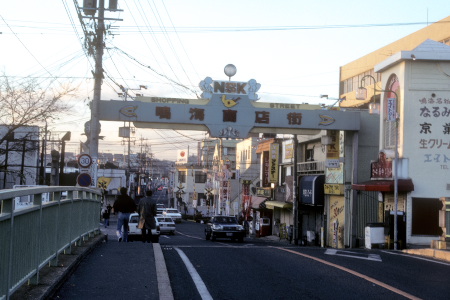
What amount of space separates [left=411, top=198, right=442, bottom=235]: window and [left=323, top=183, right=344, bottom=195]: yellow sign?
9697 millimetres

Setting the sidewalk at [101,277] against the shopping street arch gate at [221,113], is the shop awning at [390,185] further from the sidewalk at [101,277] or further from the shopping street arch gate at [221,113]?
the sidewalk at [101,277]

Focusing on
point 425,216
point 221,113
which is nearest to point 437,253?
point 425,216

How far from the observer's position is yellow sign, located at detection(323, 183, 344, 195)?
34.7 m

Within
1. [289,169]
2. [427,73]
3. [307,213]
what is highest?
[427,73]

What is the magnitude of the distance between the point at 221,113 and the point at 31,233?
75.6 feet

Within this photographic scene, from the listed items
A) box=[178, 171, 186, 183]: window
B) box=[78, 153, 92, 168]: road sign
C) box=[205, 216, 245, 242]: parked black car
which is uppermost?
box=[178, 171, 186, 183]: window

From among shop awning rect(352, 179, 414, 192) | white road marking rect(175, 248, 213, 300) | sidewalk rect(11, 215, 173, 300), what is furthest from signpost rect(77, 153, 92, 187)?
shop awning rect(352, 179, 414, 192)

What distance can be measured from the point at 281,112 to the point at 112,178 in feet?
201

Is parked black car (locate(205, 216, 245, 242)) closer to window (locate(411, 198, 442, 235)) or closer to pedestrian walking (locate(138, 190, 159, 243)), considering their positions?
window (locate(411, 198, 442, 235))

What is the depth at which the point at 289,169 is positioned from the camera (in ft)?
160

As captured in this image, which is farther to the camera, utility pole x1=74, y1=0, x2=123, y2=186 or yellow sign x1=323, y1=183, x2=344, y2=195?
yellow sign x1=323, y1=183, x2=344, y2=195

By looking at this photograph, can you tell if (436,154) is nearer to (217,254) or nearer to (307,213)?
(217,254)

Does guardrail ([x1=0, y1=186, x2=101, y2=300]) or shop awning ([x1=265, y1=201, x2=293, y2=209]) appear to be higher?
guardrail ([x1=0, y1=186, x2=101, y2=300])

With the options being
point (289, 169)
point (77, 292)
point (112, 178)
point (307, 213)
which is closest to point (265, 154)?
point (289, 169)
